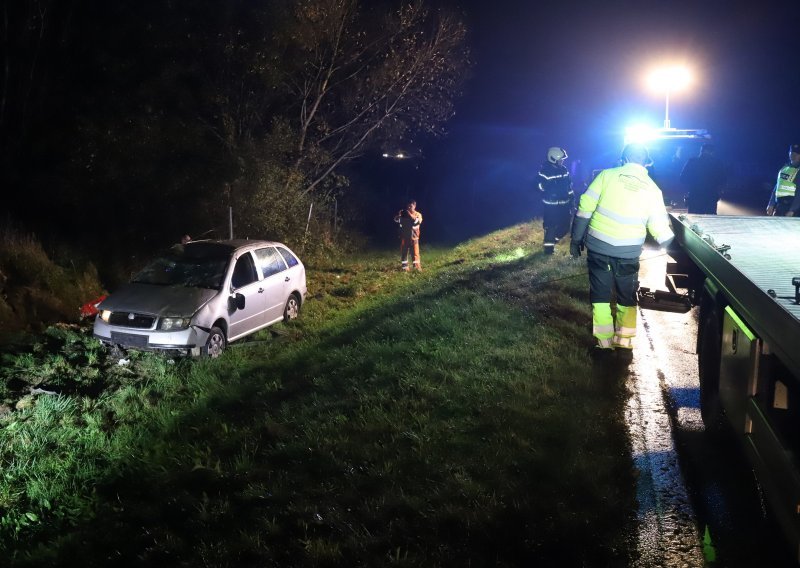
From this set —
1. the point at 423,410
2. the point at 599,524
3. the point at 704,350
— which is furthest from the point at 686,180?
the point at 599,524

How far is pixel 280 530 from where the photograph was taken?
13.4 ft

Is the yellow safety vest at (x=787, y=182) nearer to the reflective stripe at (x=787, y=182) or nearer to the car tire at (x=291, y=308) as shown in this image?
the reflective stripe at (x=787, y=182)

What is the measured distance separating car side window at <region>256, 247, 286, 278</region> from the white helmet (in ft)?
18.3

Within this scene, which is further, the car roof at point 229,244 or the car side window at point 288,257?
the car side window at point 288,257

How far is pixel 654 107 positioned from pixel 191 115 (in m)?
28.8

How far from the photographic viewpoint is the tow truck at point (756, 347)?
3.17 meters

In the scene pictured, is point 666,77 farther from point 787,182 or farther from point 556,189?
point 787,182

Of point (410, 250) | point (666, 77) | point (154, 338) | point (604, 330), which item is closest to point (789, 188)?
point (604, 330)

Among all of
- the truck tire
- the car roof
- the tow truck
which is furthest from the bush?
the truck tire

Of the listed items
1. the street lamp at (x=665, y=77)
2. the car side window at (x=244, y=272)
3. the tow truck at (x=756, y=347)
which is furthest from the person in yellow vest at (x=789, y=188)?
the street lamp at (x=665, y=77)

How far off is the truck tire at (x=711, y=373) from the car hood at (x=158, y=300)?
561 cm

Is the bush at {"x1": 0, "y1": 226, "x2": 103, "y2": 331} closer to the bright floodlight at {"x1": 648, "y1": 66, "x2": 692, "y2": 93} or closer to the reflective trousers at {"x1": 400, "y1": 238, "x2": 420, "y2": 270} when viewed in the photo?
the reflective trousers at {"x1": 400, "y1": 238, "x2": 420, "y2": 270}

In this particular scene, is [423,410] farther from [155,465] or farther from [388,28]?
[388,28]

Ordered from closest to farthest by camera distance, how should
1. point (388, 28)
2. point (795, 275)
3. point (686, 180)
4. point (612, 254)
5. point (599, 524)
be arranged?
1. point (599, 524)
2. point (795, 275)
3. point (612, 254)
4. point (686, 180)
5. point (388, 28)
